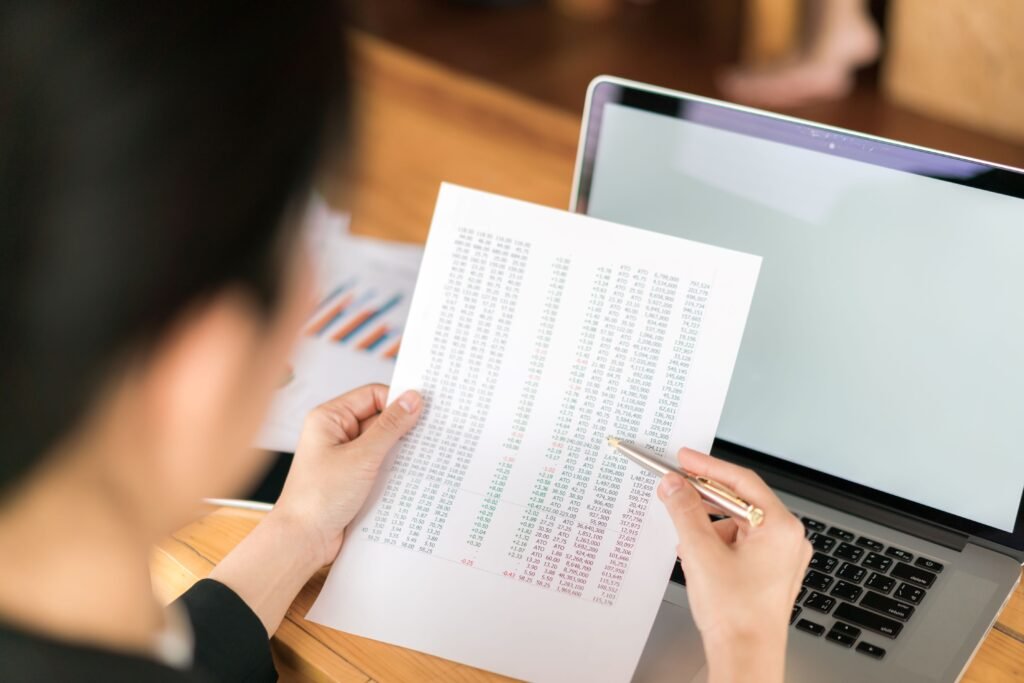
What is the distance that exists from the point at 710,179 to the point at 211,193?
55cm

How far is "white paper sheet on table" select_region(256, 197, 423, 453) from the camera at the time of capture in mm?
953

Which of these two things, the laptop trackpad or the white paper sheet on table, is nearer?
the laptop trackpad

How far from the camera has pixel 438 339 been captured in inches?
Result: 30.4

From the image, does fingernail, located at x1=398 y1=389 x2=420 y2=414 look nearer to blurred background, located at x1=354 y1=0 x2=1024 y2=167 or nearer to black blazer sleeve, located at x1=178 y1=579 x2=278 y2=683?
black blazer sleeve, located at x1=178 y1=579 x2=278 y2=683

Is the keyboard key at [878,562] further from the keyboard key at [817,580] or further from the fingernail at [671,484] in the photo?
the fingernail at [671,484]

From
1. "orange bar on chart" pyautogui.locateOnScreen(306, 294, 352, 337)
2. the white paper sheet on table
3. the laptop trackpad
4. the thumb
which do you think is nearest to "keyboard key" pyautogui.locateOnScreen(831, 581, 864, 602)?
the laptop trackpad

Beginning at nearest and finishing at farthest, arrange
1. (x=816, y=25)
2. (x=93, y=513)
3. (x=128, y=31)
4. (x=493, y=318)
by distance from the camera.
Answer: (x=128, y=31), (x=93, y=513), (x=493, y=318), (x=816, y=25)

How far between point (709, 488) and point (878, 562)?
0.21 metres

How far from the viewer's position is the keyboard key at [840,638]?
72 centimetres

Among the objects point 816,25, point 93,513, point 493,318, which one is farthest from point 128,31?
point 816,25

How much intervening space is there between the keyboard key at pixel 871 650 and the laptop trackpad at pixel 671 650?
0.11 meters

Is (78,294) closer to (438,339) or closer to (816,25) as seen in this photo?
(438,339)

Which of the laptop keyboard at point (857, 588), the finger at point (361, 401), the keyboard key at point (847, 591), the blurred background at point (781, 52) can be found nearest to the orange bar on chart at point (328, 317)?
the finger at point (361, 401)

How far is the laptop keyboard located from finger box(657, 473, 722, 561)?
0.13 meters
